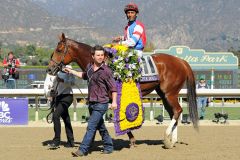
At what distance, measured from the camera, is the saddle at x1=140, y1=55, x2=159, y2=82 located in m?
10.9

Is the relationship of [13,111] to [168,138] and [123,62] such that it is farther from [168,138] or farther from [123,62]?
[168,138]

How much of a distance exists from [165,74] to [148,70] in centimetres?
43

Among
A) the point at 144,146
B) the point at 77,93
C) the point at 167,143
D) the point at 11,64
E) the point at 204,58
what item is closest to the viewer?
the point at 167,143

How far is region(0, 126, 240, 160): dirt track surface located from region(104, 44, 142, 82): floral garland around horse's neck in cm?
133

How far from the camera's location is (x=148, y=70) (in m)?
11.0

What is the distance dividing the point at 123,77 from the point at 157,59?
95 centimetres

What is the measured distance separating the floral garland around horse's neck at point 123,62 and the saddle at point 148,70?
197 millimetres

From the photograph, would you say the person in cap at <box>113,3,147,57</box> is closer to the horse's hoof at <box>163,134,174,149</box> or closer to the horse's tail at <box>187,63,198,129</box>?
the horse's tail at <box>187,63,198,129</box>

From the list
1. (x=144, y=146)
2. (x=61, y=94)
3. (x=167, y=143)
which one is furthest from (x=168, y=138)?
(x=61, y=94)

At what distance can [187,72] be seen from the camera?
1159 centimetres

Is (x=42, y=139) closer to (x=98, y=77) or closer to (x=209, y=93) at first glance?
(x=98, y=77)

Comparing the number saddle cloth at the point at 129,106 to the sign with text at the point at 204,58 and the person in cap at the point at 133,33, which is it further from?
the sign with text at the point at 204,58

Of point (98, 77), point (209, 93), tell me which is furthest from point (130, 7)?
point (209, 93)

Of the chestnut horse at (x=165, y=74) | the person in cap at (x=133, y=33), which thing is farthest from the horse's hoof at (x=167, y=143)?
the person in cap at (x=133, y=33)
